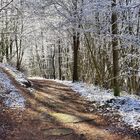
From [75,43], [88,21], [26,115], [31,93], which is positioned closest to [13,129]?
[26,115]

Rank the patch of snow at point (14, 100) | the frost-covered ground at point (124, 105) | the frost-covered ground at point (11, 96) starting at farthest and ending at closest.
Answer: the frost-covered ground at point (11, 96) → the patch of snow at point (14, 100) → the frost-covered ground at point (124, 105)

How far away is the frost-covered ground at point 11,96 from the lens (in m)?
15.0

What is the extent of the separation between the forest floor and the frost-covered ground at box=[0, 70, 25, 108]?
34 cm

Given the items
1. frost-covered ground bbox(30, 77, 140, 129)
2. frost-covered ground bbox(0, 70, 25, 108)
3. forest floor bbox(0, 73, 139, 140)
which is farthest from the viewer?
frost-covered ground bbox(0, 70, 25, 108)

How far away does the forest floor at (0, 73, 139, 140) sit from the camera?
11.4 m

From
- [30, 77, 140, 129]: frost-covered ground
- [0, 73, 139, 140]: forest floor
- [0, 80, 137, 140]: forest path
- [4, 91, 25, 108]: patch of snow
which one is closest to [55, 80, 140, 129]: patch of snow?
[30, 77, 140, 129]: frost-covered ground

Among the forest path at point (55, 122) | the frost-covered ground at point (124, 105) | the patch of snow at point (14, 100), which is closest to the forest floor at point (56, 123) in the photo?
the forest path at point (55, 122)

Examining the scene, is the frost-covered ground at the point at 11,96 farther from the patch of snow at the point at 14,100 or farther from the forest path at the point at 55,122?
the forest path at the point at 55,122

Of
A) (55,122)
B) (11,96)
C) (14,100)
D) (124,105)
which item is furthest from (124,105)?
(11,96)

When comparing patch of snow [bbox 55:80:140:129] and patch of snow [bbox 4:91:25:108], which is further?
patch of snow [bbox 4:91:25:108]

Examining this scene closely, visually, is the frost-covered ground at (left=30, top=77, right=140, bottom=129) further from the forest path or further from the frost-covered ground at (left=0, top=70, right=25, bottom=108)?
the frost-covered ground at (left=0, top=70, right=25, bottom=108)

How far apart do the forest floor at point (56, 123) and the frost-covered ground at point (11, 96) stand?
1.12 feet

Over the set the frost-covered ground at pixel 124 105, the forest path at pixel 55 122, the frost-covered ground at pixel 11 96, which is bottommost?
the forest path at pixel 55 122

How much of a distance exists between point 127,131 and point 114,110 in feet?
8.97
